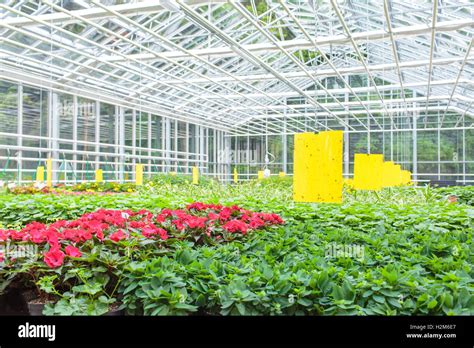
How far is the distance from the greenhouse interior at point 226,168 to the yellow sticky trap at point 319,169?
1 cm

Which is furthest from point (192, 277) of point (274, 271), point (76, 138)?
point (76, 138)

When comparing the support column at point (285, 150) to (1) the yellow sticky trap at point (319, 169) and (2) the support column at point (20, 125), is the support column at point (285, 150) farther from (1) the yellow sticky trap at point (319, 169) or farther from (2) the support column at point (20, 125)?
(1) the yellow sticky trap at point (319, 169)

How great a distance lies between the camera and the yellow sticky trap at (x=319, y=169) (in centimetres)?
457

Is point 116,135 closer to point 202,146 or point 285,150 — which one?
point 202,146

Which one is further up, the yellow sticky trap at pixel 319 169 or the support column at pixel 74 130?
the support column at pixel 74 130

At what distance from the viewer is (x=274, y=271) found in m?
2.19

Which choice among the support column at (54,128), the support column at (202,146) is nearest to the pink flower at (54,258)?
the support column at (54,128)

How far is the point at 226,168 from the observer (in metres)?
25.1

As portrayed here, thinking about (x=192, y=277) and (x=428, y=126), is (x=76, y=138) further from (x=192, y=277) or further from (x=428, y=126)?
(x=428, y=126)

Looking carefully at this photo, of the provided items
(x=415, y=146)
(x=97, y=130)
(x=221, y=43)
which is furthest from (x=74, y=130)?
(x=415, y=146)

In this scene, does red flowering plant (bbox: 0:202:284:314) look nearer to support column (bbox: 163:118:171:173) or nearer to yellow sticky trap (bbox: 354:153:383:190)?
yellow sticky trap (bbox: 354:153:383:190)

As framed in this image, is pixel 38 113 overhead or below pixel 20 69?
below
